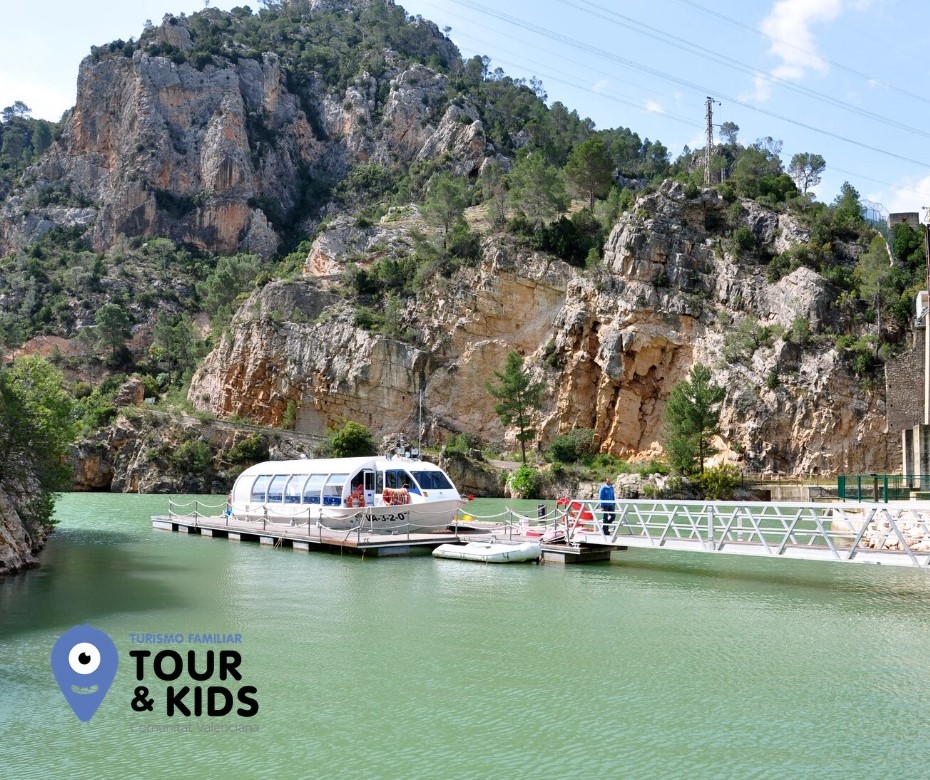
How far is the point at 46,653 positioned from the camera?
49.4 ft

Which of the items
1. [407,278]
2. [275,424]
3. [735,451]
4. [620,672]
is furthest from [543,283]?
[620,672]

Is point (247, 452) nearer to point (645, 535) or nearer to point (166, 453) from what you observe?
point (166, 453)

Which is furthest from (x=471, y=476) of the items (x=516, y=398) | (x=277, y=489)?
(x=277, y=489)

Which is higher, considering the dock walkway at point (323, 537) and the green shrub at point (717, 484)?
the green shrub at point (717, 484)

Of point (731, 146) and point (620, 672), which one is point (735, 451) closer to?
point (620, 672)

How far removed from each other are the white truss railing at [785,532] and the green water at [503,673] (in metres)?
1.17

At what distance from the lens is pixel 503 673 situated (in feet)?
45.5

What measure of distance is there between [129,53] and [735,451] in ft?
368

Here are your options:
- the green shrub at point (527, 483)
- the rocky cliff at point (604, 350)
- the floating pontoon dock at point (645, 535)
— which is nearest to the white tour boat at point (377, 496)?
the floating pontoon dock at point (645, 535)

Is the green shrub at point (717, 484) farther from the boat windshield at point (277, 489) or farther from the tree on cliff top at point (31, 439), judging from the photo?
the tree on cliff top at point (31, 439)

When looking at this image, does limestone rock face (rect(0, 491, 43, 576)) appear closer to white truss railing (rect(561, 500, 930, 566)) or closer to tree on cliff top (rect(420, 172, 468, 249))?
white truss railing (rect(561, 500, 930, 566))

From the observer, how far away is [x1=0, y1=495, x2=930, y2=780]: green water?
1023cm

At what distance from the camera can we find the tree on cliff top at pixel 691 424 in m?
61.8

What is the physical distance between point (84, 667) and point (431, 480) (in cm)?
2068
